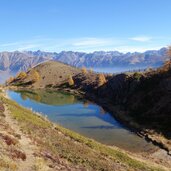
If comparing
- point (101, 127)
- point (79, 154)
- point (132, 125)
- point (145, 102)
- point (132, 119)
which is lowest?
point (101, 127)

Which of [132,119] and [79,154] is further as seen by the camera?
[132,119]

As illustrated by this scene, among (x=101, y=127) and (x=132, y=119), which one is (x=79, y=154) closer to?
(x=101, y=127)

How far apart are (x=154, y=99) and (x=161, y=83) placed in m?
7.04

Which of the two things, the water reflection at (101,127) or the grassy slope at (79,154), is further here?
the water reflection at (101,127)

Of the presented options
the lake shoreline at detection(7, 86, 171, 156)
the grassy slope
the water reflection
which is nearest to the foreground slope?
the lake shoreline at detection(7, 86, 171, 156)

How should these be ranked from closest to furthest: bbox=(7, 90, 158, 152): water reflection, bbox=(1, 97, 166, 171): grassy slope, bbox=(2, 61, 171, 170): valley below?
bbox=(1, 97, 166, 171): grassy slope → bbox=(2, 61, 171, 170): valley below → bbox=(7, 90, 158, 152): water reflection

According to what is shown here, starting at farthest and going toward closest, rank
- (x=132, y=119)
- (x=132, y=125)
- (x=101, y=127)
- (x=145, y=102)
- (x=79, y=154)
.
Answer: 1. (x=145, y=102)
2. (x=132, y=119)
3. (x=132, y=125)
4. (x=101, y=127)
5. (x=79, y=154)

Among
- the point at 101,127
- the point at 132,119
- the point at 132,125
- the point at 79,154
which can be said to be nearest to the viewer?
the point at 79,154

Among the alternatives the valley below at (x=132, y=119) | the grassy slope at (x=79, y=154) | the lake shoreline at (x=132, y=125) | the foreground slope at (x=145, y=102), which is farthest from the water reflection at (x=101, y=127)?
the grassy slope at (x=79, y=154)

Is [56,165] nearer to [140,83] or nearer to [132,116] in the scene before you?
[132,116]

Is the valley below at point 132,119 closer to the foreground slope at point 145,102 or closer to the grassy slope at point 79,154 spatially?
the foreground slope at point 145,102

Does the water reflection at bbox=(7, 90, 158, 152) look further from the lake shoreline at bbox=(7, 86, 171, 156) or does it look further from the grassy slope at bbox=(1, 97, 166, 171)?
the grassy slope at bbox=(1, 97, 166, 171)

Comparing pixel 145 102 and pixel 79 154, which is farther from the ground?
pixel 79 154

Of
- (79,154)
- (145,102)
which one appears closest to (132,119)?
(145,102)
